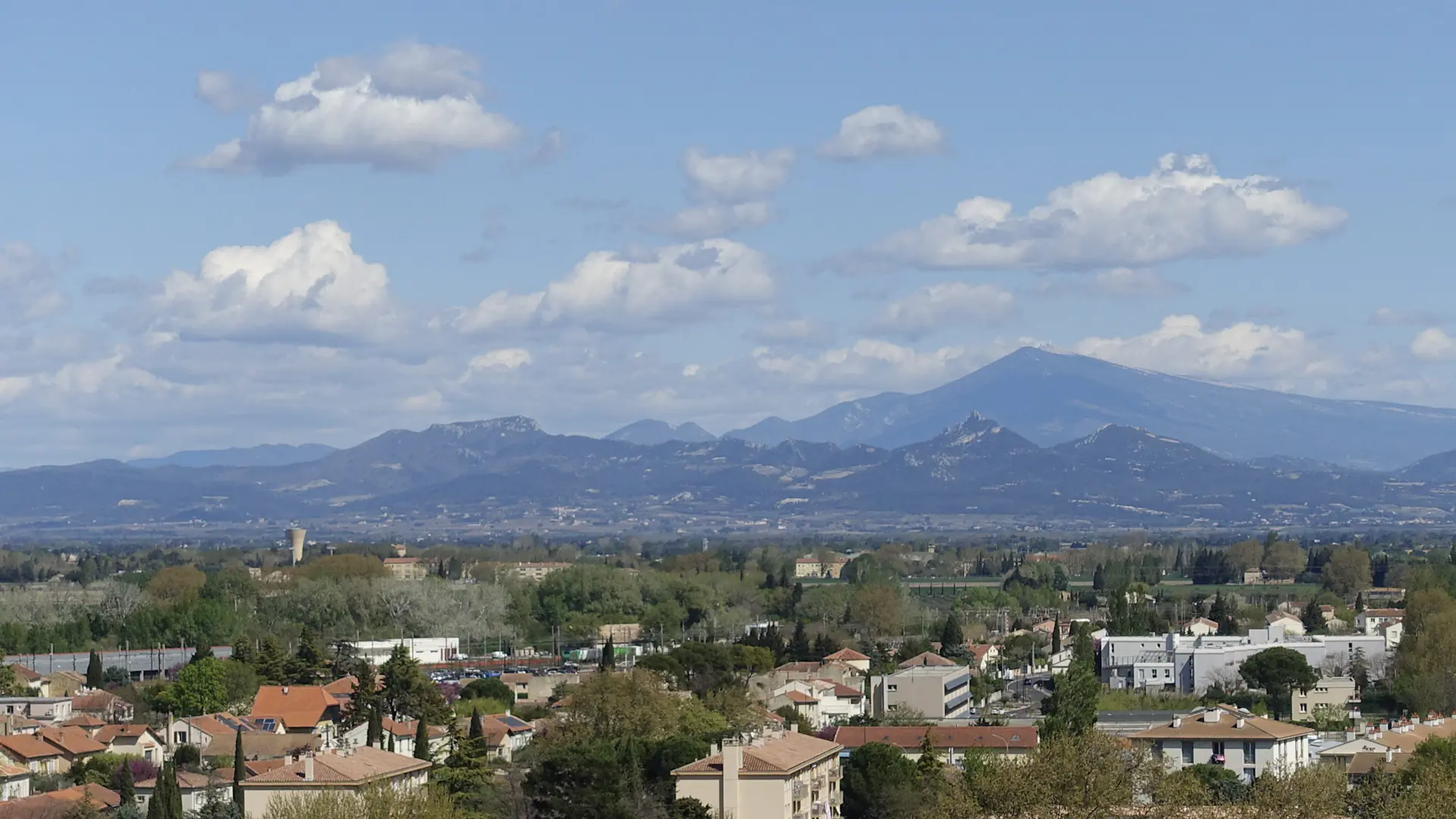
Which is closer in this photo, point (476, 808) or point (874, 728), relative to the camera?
point (476, 808)

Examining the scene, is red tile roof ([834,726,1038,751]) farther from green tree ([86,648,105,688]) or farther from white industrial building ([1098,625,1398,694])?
green tree ([86,648,105,688])

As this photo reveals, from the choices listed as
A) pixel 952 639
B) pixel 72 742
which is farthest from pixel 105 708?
pixel 952 639

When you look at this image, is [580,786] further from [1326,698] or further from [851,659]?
[851,659]

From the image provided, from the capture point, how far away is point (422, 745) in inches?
1854

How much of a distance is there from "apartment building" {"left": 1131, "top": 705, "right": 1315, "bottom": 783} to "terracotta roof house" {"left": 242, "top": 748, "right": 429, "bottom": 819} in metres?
16.4

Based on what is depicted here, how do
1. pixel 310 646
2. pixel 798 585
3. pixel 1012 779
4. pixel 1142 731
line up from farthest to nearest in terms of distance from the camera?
pixel 798 585, pixel 310 646, pixel 1142 731, pixel 1012 779

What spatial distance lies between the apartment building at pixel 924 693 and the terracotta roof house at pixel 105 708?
1996 cm

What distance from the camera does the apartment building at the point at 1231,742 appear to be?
4950 cm

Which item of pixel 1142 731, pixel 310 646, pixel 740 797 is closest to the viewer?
pixel 740 797

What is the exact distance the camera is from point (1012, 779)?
116 ft

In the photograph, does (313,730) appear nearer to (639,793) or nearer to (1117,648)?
(639,793)

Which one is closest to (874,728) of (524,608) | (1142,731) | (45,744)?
(1142,731)

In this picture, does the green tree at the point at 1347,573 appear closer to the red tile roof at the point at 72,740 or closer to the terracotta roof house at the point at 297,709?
the terracotta roof house at the point at 297,709

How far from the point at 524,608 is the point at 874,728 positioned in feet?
147
